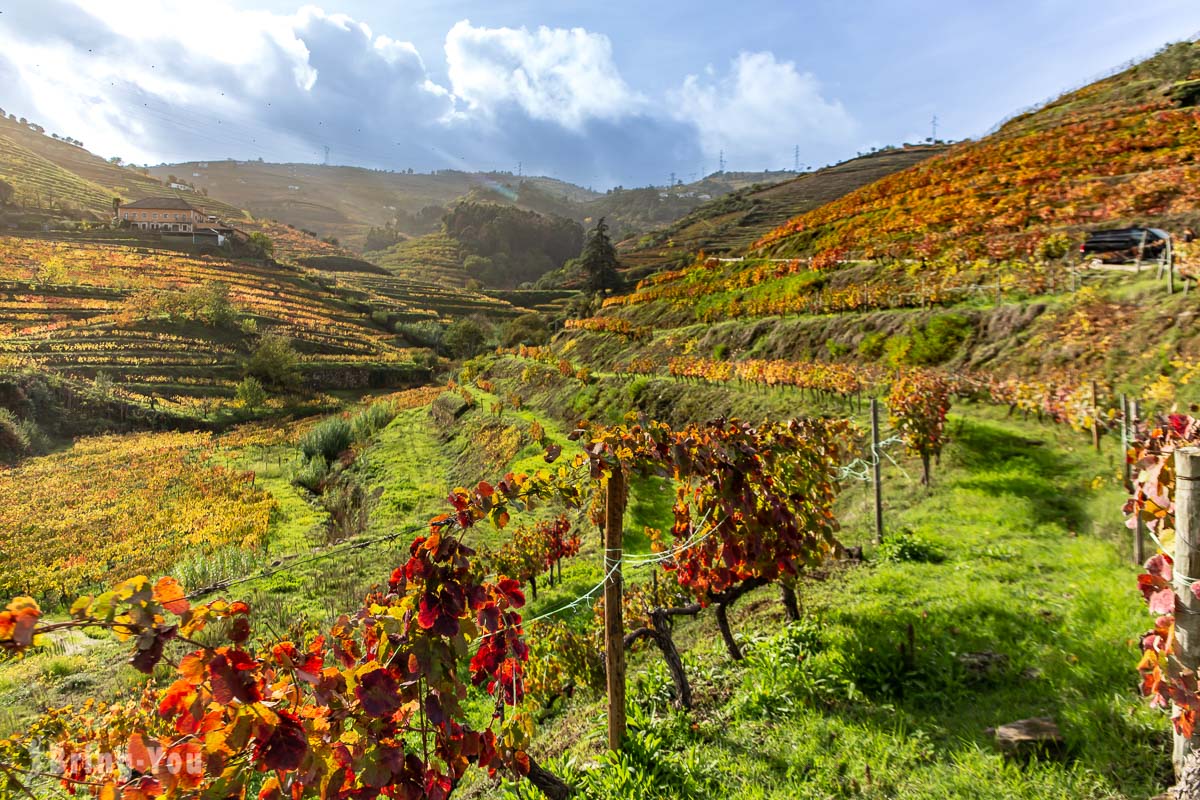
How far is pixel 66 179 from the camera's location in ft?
335

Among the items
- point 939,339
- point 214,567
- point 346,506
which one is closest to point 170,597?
point 214,567

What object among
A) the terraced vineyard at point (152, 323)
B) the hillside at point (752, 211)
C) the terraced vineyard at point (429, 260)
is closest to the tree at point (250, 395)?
the terraced vineyard at point (152, 323)

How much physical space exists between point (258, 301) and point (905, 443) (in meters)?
70.8

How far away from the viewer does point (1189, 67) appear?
3544 centimetres

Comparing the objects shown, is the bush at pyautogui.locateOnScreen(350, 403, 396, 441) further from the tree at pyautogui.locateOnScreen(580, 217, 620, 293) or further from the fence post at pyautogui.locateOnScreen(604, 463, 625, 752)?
the fence post at pyautogui.locateOnScreen(604, 463, 625, 752)

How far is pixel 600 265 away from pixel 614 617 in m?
51.0

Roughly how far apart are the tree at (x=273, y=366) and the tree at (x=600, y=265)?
95.5 ft

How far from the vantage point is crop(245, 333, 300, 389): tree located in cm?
4225

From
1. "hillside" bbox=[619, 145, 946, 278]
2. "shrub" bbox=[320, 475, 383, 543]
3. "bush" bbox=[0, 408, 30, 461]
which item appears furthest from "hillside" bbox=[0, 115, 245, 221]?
"shrub" bbox=[320, 475, 383, 543]

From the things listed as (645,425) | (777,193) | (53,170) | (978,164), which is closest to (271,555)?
(645,425)

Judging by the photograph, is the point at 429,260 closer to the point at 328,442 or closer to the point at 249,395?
the point at 249,395

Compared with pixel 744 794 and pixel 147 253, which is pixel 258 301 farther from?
pixel 744 794

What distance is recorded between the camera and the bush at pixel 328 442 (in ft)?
85.3

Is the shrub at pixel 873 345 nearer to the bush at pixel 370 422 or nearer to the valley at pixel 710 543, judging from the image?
the valley at pixel 710 543
